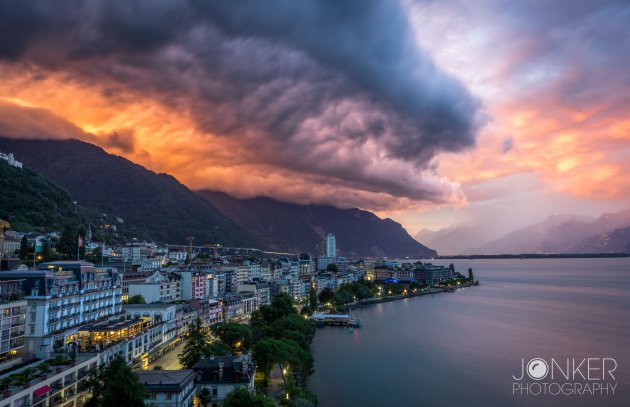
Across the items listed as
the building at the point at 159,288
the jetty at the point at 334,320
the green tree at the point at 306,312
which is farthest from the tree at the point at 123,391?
the green tree at the point at 306,312

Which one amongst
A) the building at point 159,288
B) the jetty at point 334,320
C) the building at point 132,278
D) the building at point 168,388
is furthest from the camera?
the jetty at point 334,320

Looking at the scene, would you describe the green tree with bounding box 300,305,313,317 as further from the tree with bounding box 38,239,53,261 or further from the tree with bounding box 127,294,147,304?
the tree with bounding box 38,239,53,261

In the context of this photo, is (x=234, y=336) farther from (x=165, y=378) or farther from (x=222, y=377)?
(x=165, y=378)

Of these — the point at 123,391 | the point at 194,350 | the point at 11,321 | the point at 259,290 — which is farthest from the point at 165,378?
the point at 259,290

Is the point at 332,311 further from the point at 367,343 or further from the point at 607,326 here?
the point at 607,326

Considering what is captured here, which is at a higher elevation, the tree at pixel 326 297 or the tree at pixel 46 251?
the tree at pixel 46 251

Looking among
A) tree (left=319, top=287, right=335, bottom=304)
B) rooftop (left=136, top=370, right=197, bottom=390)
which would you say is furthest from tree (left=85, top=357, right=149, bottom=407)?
tree (left=319, top=287, right=335, bottom=304)

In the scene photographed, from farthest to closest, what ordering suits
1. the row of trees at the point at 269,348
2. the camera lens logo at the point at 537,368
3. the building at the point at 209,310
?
the building at the point at 209,310
the camera lens logo at the point at 537,368
the row of trees at the point at 269,348

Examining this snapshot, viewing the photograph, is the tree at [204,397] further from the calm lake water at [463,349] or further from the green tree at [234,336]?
the green tree at [234,336]

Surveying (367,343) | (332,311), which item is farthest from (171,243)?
(367,343)
